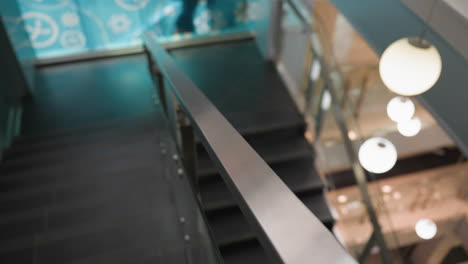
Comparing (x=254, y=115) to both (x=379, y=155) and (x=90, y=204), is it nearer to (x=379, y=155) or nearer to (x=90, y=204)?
(x=379, y=155)

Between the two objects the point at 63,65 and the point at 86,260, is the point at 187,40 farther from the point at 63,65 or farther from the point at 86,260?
the point at 86,260

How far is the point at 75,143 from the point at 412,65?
336cm

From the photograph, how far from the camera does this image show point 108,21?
620cm

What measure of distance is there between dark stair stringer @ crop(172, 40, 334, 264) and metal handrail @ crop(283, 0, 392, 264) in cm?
67

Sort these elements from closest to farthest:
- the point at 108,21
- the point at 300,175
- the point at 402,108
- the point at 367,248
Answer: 1. the point at 402,108
2. the point at 367,248
3. the point at 300,175
4. the point at 108,21

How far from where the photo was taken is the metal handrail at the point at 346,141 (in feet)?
11.0

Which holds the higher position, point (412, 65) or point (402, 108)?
point (402, 108)

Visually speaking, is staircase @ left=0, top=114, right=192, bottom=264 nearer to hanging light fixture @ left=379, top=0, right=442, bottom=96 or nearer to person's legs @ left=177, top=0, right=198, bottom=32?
hanging light fixture @ left=379, top=0, right=442, bottom=96

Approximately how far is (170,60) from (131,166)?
1318 millimetres

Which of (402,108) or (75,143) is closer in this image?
(402,108)

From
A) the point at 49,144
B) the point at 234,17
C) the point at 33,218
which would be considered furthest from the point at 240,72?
the point at 33,218

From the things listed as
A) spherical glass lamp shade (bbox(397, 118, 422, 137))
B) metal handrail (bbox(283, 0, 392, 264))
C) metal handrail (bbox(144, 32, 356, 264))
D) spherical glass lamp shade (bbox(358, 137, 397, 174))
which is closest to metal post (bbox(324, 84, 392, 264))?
metal handrail (bbox(283, 0, 392, 264))

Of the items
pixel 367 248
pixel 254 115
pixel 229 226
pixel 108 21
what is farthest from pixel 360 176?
pixel 108 21

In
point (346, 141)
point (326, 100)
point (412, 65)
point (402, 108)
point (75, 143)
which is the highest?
point (75, 143)
